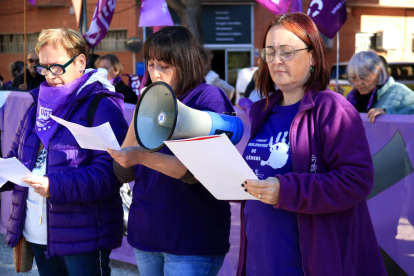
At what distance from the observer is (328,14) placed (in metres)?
4.41

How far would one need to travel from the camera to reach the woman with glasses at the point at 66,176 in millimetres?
2178

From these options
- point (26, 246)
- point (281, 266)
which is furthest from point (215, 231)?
point (26, 246)

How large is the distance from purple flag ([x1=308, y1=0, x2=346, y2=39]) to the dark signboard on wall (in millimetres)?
11075

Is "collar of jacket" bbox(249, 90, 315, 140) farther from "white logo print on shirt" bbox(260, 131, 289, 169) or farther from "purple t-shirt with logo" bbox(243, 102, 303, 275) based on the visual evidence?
"white logo print on shirt" bbox(260, 131, 289, 169)

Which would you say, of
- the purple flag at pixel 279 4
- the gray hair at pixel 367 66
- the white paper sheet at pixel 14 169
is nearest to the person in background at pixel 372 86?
the gray hair at pixel 367 66

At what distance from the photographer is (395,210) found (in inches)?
111

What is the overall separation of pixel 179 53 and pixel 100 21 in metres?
4.01

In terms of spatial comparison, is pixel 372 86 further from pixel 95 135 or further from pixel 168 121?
pixel 95 135

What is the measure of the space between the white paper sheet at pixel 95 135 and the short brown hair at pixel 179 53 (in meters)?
0.38

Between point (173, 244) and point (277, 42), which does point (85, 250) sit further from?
point (277, 42)

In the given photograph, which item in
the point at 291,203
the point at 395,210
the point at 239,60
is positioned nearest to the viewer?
the point at 291,203

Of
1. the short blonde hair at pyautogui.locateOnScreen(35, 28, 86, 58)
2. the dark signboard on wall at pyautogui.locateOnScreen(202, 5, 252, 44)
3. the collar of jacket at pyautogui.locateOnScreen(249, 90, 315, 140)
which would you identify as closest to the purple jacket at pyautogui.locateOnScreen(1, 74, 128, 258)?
the short blonde hair at pyautogui.locateOnScreen(35, 28, 86, 58)

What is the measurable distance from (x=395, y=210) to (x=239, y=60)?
43.2ft

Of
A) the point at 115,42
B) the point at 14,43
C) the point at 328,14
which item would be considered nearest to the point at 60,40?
the point at 328,14
